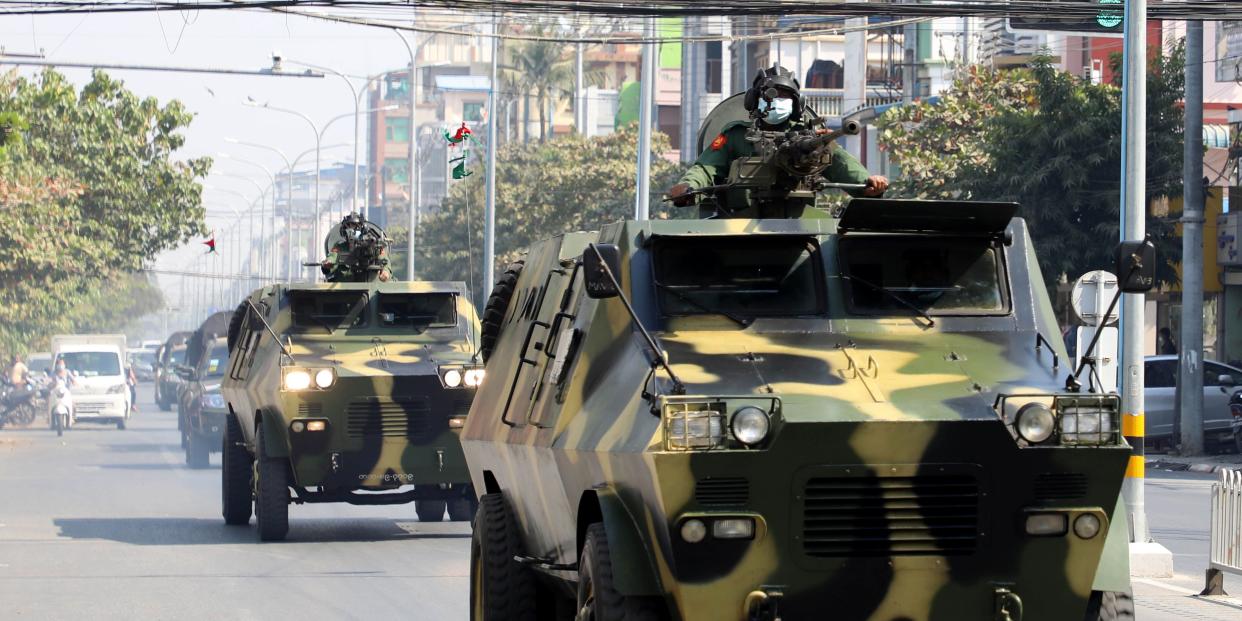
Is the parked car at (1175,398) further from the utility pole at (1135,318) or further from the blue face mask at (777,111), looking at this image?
the blue face mask at (777,111)

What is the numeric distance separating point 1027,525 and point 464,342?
10.8m

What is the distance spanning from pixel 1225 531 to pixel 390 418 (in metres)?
6.71

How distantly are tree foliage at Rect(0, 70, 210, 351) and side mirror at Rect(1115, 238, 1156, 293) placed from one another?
112 ft

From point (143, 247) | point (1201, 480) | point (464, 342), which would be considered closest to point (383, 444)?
point (464, 342)

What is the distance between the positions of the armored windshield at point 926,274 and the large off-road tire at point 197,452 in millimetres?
22153

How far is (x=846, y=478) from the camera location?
6.66 metres

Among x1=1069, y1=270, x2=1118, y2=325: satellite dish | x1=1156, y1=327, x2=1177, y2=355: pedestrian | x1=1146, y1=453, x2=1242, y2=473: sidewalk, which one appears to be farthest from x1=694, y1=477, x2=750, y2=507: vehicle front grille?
x1=1156, y1=327, x2=1177, y2=355: pedestrian

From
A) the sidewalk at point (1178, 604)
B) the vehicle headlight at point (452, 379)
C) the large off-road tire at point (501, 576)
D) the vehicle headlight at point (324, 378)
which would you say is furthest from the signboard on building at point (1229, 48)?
the large off-road tire at point (501, 576)

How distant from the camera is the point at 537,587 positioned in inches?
350

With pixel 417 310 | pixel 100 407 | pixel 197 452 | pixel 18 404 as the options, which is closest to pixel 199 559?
pixel 417 310

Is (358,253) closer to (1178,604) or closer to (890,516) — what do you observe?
(1178,604)

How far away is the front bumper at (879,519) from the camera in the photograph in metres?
6.57

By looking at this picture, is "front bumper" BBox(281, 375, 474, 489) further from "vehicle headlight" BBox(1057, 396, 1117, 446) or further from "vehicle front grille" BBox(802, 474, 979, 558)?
"vehicle headlight" BBox(1057, 396, 1117, 446)

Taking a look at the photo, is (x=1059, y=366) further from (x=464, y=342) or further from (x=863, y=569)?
(x=464, y=342)
